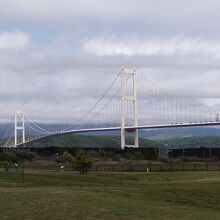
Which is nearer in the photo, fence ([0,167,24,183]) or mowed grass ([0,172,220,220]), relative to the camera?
mowed grass ([0,172,220,220])

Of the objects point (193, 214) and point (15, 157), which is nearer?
point (193, 214)

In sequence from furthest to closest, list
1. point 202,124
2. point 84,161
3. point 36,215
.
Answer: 1. point 202,124
2. point 84,161
3. point 36,215

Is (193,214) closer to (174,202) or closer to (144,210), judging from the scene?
(144,210)

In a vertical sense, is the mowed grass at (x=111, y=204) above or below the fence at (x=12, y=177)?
below

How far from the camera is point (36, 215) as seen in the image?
1727 centimetres

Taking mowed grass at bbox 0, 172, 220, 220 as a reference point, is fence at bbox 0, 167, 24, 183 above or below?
above

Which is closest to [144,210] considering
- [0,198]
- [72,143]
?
[0,198]

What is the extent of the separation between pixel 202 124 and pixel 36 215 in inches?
2758

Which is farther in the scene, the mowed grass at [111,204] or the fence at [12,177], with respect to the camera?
the fence at [12,177]

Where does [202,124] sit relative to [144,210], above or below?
above

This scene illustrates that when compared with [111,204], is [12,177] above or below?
above

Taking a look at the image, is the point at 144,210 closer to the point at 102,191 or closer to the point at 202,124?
the point at 102,191

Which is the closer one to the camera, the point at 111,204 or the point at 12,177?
the point at 111,204

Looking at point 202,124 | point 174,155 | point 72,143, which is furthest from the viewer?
point 72,143
